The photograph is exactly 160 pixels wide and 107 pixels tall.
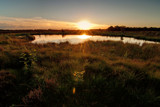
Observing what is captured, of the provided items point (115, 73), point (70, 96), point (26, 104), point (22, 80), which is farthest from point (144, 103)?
point (22, 80)

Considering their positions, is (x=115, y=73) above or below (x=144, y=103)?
above

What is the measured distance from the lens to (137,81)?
10.4ft

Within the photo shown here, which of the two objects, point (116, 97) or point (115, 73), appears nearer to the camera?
point (116, 97)

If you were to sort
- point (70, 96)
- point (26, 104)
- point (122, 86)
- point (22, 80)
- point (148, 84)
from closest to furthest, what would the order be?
point (26, 104) < point (70, 96) < point (122, 86) < point (148, 84) < point (22, 80)

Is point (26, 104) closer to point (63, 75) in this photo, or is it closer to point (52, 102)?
point (52, 102)

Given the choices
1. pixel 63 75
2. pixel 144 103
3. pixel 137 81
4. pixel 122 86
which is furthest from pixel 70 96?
pixel 137 81

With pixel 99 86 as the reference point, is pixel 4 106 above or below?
below

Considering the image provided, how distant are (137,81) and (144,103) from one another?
1.05 m

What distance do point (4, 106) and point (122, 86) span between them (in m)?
3.41

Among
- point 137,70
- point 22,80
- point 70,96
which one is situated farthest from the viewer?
point 137,70

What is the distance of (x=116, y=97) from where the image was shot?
2.44m

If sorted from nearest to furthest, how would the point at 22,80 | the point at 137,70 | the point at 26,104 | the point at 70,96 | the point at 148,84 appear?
the point at 26,104 < the point at 70,96 < the point at 148,84 < the point at 22,80 < the point at 137,70

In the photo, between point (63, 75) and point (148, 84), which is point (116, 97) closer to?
point (148, 84)

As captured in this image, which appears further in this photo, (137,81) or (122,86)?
(137,81)
